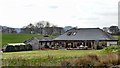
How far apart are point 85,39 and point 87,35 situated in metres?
1.21

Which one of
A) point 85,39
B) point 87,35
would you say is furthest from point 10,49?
point 87,35

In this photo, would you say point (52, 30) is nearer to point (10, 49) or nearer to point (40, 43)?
point (40, 43)

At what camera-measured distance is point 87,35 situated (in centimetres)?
3869

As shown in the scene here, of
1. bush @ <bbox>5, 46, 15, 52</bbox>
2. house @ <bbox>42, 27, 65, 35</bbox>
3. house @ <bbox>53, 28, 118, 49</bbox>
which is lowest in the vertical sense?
bush @ <bbox>5, 46, 15, 52</bbox>

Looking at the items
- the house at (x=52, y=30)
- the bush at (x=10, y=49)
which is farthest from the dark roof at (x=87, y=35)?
the house at (x=52, y=30)

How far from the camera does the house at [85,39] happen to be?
37250 mm

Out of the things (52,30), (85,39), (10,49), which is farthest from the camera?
(52,30)

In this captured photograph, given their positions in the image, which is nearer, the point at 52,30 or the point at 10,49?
the point at 10,49

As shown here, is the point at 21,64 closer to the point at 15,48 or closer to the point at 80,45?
the point at 15,48

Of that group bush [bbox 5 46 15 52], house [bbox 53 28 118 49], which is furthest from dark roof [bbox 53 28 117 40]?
bush [bbox 5 46 15 52]

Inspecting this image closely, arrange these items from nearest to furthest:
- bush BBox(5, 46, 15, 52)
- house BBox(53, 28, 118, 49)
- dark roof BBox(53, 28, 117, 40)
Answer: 1. bush BBox(5, 46, 15, 52)
2. house BBox(53, 28, 118, 49)
3. dark roof BBox(53, 28, 117, 40)

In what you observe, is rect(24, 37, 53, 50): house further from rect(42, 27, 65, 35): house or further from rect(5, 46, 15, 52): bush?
rect(42, 27, 65, 35): house

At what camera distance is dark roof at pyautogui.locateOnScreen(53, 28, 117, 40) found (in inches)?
1497

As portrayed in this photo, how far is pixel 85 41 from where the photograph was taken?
37.6 metres
